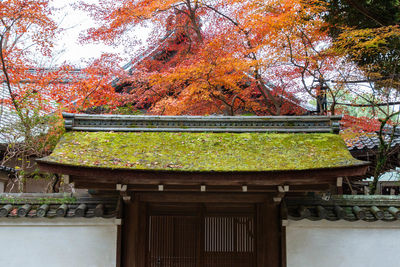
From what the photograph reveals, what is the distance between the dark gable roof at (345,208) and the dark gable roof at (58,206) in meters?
3.28

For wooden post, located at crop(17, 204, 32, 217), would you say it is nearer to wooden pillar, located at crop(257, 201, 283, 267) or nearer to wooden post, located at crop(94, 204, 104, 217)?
wooden post, located at crop(94, 204, 104, 217)

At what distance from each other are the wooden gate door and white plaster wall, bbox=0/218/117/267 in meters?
0.84

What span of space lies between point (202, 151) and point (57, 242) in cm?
305

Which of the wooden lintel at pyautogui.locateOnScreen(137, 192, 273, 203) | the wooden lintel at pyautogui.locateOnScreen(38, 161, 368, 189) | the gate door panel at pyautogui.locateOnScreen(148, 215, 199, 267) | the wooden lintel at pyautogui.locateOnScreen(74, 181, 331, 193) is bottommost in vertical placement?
the gate door panel at pyautogui.locateOnScreen(148, 215, 199, 267)

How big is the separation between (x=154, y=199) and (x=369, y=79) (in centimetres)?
723

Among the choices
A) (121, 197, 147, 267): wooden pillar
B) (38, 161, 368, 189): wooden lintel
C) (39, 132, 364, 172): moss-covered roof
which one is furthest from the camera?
(121, 197, 147, 267): wooden pillar

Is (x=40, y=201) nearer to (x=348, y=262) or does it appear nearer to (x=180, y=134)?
(x=180, y=134)

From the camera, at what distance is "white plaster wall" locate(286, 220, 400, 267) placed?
6.81m

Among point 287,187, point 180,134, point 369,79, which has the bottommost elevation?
point 287,187

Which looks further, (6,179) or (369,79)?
(6,179)

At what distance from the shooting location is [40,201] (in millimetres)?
6992

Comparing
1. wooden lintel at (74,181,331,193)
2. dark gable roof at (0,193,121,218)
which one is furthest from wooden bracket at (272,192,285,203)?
dark gable roof at (0,193,121,218)

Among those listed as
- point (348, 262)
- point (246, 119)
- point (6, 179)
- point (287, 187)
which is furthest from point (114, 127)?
point (6, 179)

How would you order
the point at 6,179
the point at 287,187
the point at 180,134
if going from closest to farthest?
the point at 287,187, the point at 180,134, the point at 6,179
